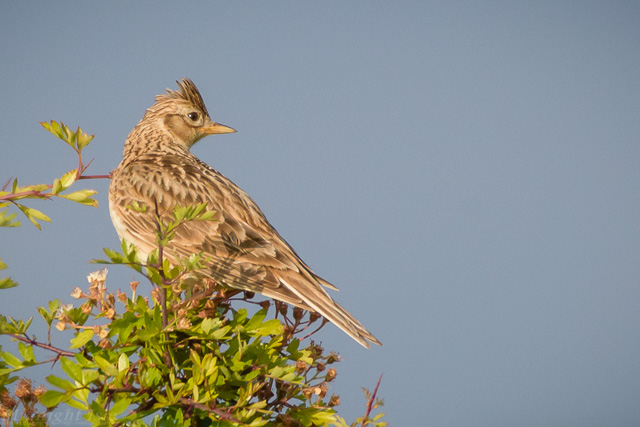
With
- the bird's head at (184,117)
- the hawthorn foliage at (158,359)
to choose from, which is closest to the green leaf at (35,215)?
the hawthorn foliage at (158,359)

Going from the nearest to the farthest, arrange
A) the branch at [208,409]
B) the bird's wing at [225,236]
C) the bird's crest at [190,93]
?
1. the branch at [208,409]
2. the bird's wing at [225,236]
3. the bird's crest at [190,93]

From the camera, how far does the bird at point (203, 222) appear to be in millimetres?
3680

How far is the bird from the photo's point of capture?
3.68 metres

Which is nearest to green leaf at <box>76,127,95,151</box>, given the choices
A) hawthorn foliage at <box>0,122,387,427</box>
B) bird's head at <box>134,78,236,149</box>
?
hawthorn foliage at <box>0,122,387,427</box>

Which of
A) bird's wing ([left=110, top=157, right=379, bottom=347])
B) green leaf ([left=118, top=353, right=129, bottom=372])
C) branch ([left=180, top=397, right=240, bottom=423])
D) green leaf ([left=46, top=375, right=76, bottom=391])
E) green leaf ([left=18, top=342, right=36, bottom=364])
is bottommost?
green leaf ([left=46, top=375, right=76, bottom=391])

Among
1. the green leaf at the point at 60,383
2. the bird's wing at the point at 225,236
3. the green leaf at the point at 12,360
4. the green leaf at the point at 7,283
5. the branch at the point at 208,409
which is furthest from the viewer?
the bird's wing at the point at 225,236

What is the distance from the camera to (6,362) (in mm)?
2451

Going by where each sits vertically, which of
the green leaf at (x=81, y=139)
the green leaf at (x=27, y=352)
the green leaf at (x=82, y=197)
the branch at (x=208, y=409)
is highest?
the green leaf at (x=81, y=139)

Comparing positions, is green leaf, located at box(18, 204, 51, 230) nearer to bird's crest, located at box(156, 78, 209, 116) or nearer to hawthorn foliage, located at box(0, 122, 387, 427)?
hawthorn foliage, located at box(0, 122, 387, 427)

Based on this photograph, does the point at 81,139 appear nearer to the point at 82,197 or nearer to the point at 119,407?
the point at 82,197

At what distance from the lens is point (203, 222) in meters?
4.45

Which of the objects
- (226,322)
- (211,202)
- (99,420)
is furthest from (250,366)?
(211,202)

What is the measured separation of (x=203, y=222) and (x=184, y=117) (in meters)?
1.92

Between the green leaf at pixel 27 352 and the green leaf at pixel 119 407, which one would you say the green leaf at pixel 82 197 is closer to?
the green leaf at pixel 27 352
